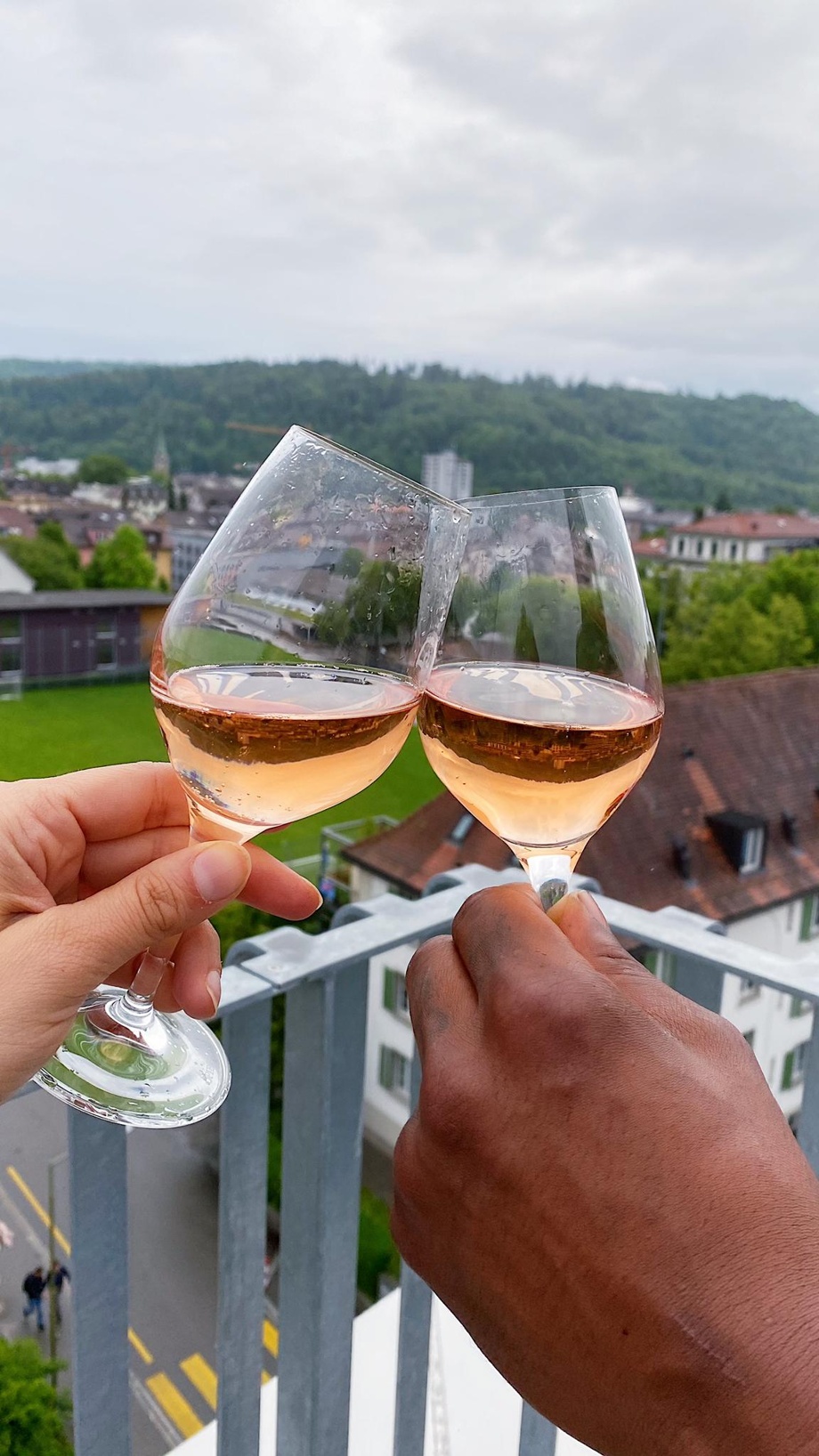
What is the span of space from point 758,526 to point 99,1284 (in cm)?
2796

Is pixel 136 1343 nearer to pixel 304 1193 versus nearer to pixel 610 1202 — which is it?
pixel 304 1193

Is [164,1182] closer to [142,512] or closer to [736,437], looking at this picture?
[142,512]

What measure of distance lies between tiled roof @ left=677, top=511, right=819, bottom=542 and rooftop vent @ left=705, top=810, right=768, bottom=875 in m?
16.3

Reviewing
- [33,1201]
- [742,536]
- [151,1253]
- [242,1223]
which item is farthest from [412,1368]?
[742,536]

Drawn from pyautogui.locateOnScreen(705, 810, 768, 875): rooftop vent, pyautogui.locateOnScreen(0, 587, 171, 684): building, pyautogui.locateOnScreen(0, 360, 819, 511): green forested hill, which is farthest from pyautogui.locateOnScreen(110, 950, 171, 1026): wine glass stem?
pyautogui.locateOnScreen(705, 810, 768, 875): rooftop vent

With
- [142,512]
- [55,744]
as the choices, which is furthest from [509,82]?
[55,744]

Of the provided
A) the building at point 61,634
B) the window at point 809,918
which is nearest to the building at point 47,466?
the building at point 61,634

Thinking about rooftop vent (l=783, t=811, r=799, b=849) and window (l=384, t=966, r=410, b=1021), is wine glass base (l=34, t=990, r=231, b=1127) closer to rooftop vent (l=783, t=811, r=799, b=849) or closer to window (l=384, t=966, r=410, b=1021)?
window (l=384, t=966, r=410, b=1021)

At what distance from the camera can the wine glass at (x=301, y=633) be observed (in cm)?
49

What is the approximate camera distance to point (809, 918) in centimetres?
1041

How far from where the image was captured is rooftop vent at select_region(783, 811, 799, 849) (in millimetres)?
10641

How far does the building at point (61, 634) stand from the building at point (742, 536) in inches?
798

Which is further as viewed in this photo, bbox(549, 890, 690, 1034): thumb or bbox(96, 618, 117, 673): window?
bbox(96, 618, 117, 673): window

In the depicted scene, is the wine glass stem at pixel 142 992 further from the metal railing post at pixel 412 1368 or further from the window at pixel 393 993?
the window at pixel 393 993
